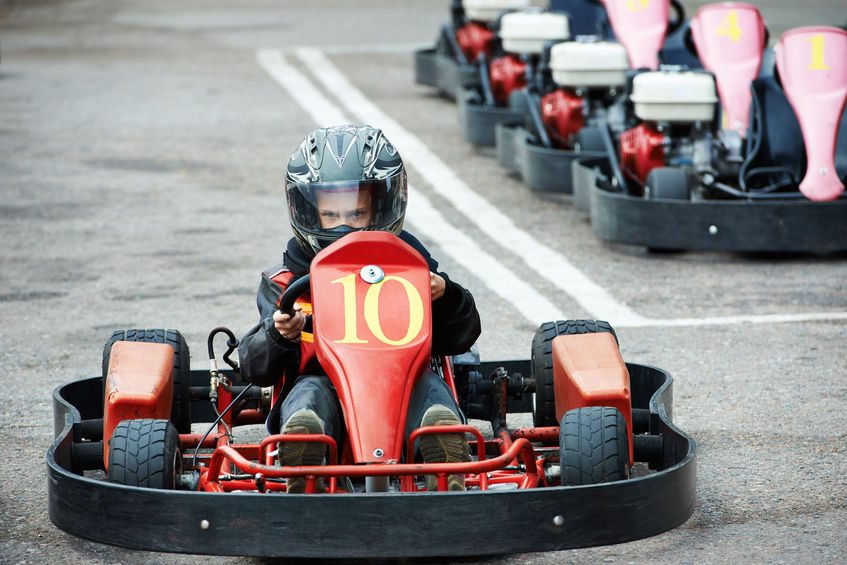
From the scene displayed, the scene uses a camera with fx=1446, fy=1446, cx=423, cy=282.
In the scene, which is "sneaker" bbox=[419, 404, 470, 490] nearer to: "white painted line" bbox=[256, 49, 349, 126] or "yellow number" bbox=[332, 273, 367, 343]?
"yellow number" bbox=[332, 273, 367, 343]

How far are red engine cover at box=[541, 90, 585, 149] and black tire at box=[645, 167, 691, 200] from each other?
A: 1.68 meters

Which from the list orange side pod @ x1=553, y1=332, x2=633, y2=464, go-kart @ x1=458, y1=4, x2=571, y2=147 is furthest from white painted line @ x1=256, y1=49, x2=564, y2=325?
orange side pod @ x1=553, y1=332, x2=633, y2=464

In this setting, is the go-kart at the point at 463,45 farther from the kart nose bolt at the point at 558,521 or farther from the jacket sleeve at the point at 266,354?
the kart nose bolt at the point at 558,521

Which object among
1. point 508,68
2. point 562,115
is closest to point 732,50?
point 562,115

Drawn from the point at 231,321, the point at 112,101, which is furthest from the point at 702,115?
the point at 112,101

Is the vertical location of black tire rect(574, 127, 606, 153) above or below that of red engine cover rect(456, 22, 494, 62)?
below

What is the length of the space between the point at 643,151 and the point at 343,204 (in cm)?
397

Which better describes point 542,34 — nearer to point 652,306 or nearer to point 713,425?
point 652,306

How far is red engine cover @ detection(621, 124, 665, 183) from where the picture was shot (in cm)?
771

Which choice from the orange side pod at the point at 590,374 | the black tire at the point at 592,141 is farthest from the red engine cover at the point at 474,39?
the orange side pod at the point at 590,374

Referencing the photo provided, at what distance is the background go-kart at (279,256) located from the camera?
13.6 ft

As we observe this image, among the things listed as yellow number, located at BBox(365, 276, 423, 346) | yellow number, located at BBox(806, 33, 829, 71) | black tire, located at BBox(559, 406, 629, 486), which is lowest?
black tire, located at BBox(559, 406, 629, 486)

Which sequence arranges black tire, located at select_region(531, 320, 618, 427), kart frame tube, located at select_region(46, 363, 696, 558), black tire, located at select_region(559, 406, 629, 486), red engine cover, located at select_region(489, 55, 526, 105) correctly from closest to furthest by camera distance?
kart frame tube, located at select_region(46, 363, 696, 558), black tire, located at select_region(559, 406, 629, 486), black tire, located at select_region(531, 320, 618, 427), red engine cover, located at select_region(489, 55, 526, 105)

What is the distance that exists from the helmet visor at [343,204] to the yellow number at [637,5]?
234 inches
